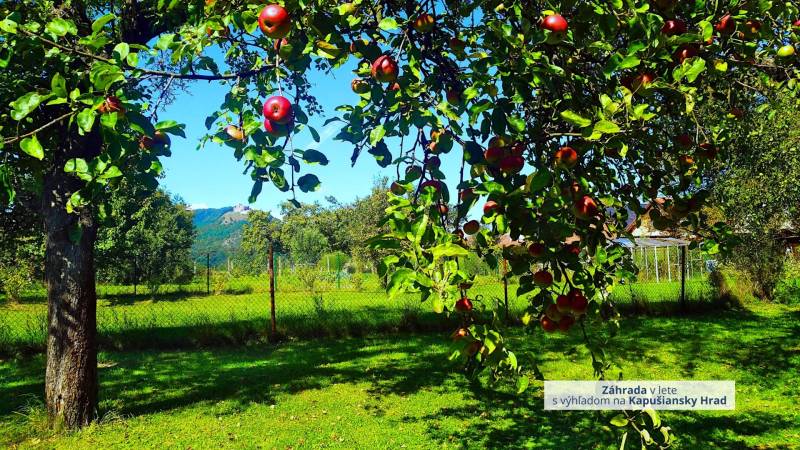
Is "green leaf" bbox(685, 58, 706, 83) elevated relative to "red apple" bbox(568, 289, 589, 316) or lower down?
elevated

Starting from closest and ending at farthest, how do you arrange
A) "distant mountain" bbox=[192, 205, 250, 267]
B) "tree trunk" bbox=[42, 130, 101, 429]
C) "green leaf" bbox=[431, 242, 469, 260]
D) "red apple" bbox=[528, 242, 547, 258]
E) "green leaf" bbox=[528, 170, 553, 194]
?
"green leaf" bbox=[431, 242, 469, 260] → "green leaf" bbox=[528, 170, 553, 194] → "red apple" bbox=[528, 242, 547, 258] → "tree trunk" bbox=[42, 130, 101, 429] → "distant mountain" bbox=[192, 205, 250, 267]

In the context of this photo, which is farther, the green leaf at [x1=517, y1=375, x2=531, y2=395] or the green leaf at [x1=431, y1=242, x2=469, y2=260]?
the green leaf at [x1=517, y1=375, x2=531, y2=395]

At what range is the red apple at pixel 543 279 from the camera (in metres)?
1.94

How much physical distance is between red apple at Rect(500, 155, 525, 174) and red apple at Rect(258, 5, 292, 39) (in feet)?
2.72

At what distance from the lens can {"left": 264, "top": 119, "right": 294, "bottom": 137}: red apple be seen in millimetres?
1661

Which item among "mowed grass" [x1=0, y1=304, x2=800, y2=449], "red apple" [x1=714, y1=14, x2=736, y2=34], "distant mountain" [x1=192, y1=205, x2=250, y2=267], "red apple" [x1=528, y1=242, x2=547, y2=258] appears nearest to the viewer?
"red apple" [x1=528, y1=242, x2=547, y2=258]

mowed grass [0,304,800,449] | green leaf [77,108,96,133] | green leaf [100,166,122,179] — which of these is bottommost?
mowed grass [0,304,800,449]

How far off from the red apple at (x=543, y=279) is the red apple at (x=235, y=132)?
1172mm

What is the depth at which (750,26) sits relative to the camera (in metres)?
2.06

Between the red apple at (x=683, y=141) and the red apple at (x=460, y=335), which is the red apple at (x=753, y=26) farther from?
the red apple at (x=460, y=335)

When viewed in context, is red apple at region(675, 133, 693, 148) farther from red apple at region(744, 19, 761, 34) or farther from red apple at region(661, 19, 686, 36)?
red apple at region(661, 19, 686, 36)

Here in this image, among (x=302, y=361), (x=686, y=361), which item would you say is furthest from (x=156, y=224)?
(x=686, y=361)

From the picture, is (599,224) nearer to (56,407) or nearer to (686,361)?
(56,407)

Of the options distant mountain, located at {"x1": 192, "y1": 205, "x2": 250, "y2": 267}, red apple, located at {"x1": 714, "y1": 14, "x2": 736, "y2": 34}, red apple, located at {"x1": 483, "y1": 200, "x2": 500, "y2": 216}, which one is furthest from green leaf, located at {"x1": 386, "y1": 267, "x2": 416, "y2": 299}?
distant mountain, located at {"x1": 192, "y1": 205, "x2": 250, "y2": 267}
